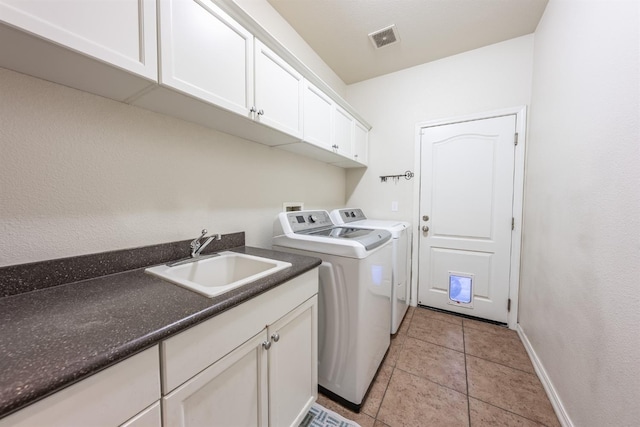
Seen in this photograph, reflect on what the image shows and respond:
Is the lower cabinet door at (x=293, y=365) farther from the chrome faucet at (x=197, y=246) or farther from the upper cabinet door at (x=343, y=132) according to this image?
the upper cabinet door at (x=343, y=132)

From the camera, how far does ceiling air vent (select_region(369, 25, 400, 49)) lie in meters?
1.96

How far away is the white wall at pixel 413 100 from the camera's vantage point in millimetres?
2109

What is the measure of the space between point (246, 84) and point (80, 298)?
1.09 meters

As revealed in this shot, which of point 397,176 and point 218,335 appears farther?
point 397,176

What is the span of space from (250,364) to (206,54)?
50.5 inches

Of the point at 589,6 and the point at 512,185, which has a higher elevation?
the point at 589,6

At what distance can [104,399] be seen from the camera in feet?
1.67

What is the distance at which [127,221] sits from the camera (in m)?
1.04

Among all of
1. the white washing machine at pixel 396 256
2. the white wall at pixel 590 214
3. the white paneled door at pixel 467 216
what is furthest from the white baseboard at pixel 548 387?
the white washing machine at pixel 396 256

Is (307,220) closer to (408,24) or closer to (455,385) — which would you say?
(455,385)

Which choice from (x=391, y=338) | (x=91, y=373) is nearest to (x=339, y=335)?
(x=391, y=338)

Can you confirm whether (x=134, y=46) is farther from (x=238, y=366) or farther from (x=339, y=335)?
(x=339, y=335)

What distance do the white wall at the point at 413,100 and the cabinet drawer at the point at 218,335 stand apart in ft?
6.36

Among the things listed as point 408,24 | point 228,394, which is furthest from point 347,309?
point 408,24
